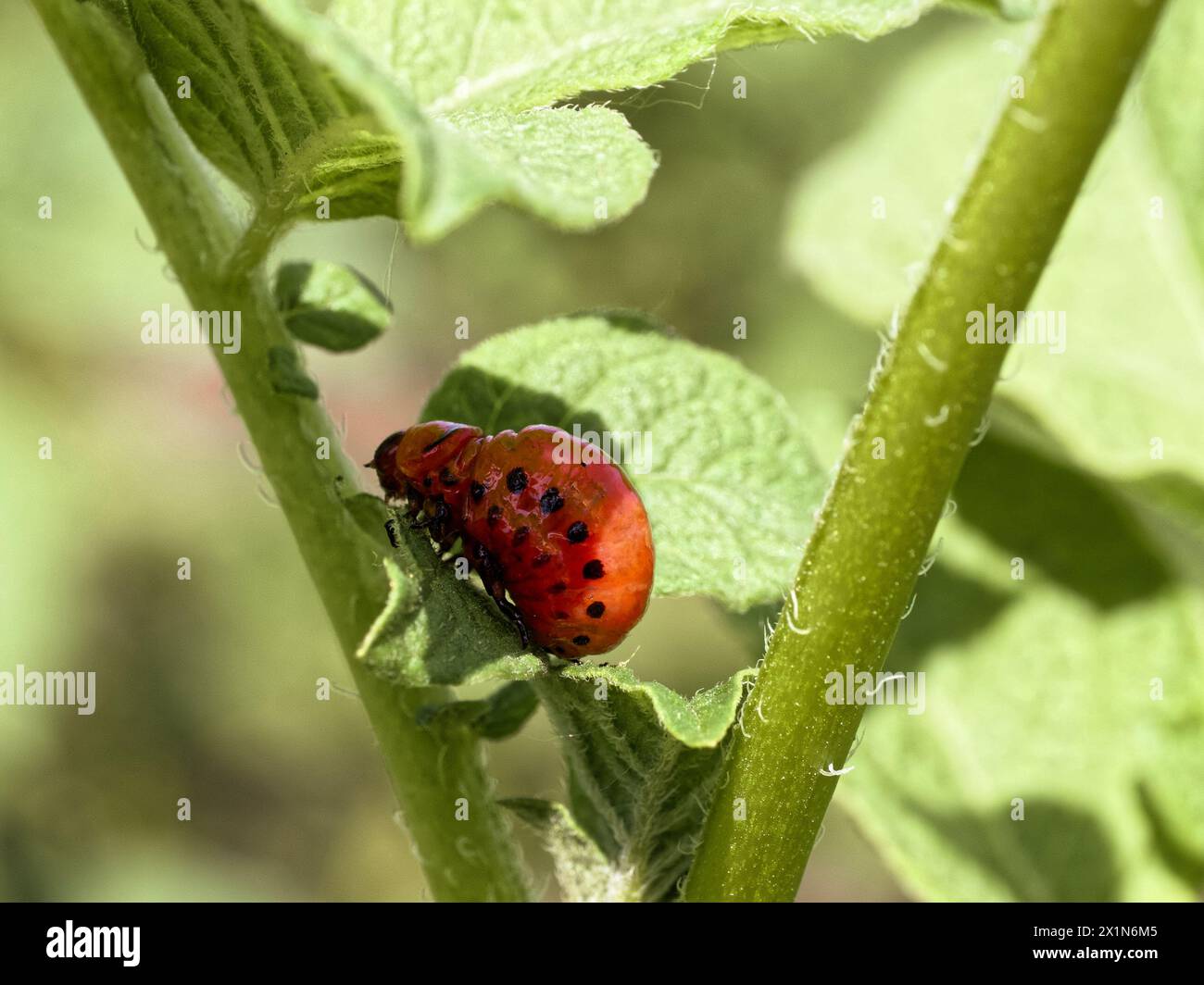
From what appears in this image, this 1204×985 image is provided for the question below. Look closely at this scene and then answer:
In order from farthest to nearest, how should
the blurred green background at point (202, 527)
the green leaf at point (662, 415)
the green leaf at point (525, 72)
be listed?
the blurred green background at point (202, 527) → the green leaf at point (662, 415) → the green leaf at point (525, 72)

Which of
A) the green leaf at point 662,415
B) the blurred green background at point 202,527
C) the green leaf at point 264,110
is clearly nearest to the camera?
the green leaf at point 264,110

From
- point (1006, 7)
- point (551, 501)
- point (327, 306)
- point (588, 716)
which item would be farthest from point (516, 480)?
point (1006, 7)

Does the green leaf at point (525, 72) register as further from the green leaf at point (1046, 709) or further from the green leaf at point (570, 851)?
the green leaf at point (1046, 709)

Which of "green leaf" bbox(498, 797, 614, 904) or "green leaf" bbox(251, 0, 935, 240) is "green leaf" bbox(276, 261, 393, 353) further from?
"green leaf" bbox(498, 797, 614, 904)

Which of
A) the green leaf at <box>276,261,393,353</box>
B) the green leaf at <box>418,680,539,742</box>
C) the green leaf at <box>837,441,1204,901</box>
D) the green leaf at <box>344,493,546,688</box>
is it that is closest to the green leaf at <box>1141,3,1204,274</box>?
the green leaf at <box>837,441,1204,901</box>

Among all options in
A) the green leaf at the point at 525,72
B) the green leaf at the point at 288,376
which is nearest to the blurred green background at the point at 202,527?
the green leaf at the point at 288,376
